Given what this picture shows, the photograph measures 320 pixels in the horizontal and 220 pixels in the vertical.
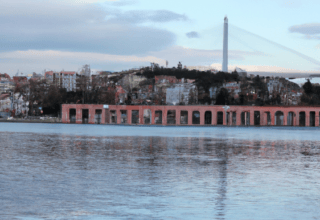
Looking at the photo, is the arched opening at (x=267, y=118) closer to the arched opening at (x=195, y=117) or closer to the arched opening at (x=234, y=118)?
the arched opening at (x=234, y=118)

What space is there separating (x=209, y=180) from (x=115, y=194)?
3.35 m

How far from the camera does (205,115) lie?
4601 inches

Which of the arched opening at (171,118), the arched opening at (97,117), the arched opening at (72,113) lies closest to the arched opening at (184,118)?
the arched opening at (171,118)

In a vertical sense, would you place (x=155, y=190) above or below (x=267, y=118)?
below

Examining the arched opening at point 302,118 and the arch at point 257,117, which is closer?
the arch at point 257,117

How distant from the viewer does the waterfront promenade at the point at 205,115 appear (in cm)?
10838

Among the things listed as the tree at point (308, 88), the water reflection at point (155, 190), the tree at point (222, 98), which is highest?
the tree at point (308, 88)

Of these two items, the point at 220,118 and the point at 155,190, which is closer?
the point at 155,190

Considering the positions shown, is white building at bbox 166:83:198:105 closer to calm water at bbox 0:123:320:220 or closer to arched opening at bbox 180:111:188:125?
arched opening at bbox 180:111:188:125

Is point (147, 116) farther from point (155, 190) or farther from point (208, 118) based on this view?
point (155, 190)

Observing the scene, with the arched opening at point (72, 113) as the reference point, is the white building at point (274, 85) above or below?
above

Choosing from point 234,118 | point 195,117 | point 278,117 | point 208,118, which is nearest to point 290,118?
point 278,117

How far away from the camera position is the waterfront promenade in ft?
356

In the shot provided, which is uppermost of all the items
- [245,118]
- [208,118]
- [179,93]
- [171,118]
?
[179,93]
